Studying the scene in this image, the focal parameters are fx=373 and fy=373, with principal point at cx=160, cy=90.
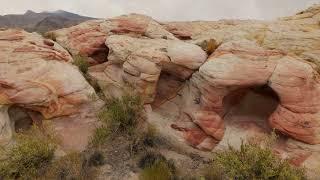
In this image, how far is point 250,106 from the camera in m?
22.6

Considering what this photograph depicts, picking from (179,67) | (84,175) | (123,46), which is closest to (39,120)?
(84,175)

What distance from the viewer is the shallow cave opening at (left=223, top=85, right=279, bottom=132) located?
21891 mm

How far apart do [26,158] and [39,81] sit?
485cm

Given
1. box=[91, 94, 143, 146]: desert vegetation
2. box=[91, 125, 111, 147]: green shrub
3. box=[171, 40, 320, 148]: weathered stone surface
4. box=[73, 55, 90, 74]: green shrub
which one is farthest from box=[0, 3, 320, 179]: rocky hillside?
box=[91, 125, 111, 147]: green shrub

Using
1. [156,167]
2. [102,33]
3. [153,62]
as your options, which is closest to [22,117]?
[153,62]

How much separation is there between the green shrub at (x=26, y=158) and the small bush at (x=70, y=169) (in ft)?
1.57

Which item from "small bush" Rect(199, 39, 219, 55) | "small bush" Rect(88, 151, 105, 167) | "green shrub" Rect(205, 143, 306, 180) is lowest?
"small bush" Rect(88, 151, 105, 167)

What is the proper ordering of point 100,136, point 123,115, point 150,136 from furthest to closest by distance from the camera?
point 150,136 < point 123,115 < point 100,136

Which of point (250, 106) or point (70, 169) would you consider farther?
point (250, 106)

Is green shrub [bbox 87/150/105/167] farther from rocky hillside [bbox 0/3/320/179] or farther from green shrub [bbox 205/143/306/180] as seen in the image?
green shrub [bbox 205/143/306/180]

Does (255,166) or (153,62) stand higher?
(153,62)

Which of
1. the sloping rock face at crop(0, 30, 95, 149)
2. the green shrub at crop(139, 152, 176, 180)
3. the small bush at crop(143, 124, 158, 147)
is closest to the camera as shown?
the green shrub at crop(139, 152, 176, 180)

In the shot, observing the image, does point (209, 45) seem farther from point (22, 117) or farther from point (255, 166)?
point (22, 117)

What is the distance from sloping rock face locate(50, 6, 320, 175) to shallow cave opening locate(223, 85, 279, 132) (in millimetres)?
58
